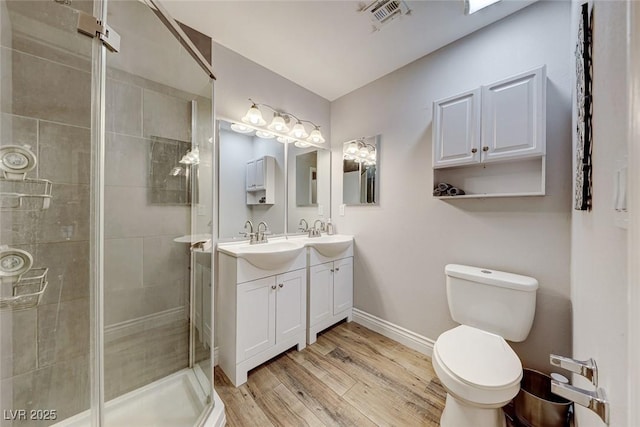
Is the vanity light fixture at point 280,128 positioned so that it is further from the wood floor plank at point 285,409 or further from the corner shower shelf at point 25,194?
the wood floor plank at point 285,409

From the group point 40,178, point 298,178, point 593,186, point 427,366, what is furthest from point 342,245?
point 40,178

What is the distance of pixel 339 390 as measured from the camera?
1.45m

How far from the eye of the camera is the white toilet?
3.19 ft

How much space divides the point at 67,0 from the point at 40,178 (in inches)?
34.8

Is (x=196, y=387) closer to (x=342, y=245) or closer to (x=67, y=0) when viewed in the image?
(x=342, y=245)

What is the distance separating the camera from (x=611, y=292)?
51cm

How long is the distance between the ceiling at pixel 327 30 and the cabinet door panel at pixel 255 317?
178cm

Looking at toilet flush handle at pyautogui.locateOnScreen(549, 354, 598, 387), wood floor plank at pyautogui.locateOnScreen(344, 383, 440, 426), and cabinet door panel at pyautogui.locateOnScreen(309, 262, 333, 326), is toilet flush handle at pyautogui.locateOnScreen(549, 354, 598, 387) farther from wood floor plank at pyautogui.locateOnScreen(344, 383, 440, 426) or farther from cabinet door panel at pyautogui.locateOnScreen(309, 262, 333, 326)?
cabinet door panel at pyautogui.locateOnScreen(309, 262, 333, 326)

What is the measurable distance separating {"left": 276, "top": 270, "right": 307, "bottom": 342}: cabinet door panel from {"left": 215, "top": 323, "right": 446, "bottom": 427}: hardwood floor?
0.72 ft

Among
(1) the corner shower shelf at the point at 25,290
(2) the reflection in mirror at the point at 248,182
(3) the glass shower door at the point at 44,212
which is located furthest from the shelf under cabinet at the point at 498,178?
(1) the corner shower shelf at the point at 25,290

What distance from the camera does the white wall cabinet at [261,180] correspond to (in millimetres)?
1956

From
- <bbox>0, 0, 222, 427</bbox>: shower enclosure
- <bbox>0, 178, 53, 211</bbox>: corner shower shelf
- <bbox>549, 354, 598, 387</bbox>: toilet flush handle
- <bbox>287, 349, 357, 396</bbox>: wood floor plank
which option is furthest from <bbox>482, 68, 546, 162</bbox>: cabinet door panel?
<bbox>0, 178, 53, 211</bbox>: corner shower shelf

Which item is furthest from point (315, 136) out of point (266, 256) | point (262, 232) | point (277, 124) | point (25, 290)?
point (25, 290)

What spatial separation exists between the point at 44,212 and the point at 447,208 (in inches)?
94.5
